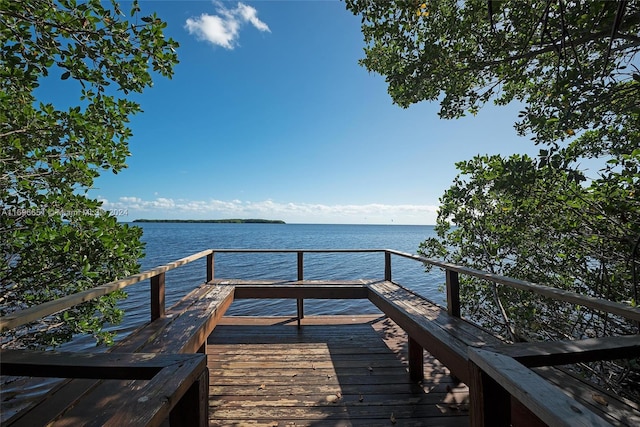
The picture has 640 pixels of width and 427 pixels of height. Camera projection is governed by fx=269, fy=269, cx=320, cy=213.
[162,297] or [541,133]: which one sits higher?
[541,133]

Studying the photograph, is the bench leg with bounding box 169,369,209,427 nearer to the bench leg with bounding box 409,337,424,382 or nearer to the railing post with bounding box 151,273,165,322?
the railing post with bounding box 151,273,165,322

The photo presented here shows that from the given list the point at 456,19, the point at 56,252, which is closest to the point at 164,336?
the point at 56,252

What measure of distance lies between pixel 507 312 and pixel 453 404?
2309 mm

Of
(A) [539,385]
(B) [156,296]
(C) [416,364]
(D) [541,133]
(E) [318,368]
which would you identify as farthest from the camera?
(E) [318,368]

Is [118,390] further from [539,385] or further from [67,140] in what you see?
[67,140]

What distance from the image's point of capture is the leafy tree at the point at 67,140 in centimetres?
238

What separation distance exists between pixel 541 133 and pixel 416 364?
3116 mm

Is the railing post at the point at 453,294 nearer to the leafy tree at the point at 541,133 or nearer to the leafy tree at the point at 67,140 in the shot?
the leafy tree at the point at 541,133

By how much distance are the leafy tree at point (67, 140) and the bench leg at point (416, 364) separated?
3.35 metres

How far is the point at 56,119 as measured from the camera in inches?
110

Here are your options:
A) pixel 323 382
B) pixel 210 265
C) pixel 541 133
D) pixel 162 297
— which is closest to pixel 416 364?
pixel 323 382

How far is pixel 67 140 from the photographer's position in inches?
115

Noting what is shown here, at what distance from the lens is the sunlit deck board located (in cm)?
248

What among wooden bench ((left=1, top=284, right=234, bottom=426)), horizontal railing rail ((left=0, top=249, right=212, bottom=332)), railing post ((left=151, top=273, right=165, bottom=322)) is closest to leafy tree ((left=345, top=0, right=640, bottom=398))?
wooden bench ((left=1, top=284, right=234, bottom=426))
